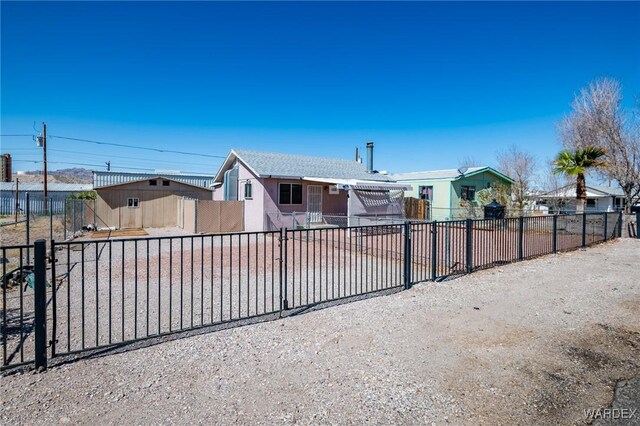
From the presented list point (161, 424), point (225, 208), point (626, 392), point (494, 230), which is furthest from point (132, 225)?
point (626, 392)

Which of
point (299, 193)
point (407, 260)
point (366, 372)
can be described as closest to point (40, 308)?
point (366, 372)

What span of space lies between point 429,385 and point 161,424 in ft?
7.68

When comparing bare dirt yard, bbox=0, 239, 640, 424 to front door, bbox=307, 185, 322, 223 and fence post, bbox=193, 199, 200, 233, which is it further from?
fence post, bbox=193, 199, 200, 233

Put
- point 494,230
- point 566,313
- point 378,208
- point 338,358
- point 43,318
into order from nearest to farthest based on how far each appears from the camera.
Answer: point 43,318 < point 338,358 < point 566,313 < point 494,230 < point 378,208

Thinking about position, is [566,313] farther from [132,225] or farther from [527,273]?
[132,225]

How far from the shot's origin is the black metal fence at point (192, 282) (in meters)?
4.13

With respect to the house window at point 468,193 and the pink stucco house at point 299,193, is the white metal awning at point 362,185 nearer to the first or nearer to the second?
the pink stucco house at point 299,193

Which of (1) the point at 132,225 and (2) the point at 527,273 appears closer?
(2) the point at 527,273

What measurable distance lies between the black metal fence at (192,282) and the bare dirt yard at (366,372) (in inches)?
21.6

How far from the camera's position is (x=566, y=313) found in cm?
562

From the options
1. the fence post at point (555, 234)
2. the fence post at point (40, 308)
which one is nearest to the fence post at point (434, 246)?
the fence post at point (555, 234)

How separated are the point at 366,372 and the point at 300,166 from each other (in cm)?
1712

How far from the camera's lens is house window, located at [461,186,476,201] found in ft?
82.7

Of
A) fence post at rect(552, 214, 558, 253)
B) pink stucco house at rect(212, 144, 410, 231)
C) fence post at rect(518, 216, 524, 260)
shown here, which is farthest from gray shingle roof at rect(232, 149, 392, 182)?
fence post at rect(552, 214, 558, 253)
